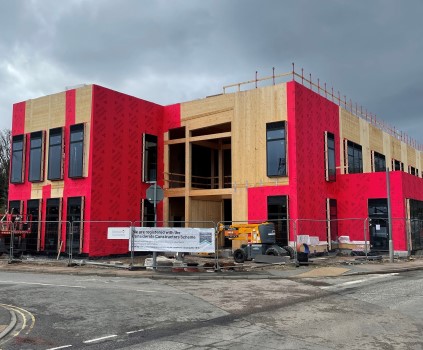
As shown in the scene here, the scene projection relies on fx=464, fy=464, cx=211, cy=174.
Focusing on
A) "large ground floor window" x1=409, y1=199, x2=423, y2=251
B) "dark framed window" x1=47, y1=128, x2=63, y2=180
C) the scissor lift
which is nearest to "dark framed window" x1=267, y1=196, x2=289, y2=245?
"large ground floor window" x1=409, y1=199, x2=423, y2=251

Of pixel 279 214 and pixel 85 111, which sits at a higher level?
pixel 85 111

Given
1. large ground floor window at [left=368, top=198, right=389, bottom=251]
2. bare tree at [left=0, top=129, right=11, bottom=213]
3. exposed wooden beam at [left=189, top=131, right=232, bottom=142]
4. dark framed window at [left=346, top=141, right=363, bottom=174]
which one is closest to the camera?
large ground floor window at [left=368, top=198, right=389, bottom=251]

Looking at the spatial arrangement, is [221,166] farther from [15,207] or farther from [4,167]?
[4,167]

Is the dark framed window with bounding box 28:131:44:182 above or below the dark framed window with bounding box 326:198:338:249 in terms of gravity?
above

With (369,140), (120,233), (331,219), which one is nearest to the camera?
(120,233)

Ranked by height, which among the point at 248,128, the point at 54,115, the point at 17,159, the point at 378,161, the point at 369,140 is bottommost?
the point at 17,159

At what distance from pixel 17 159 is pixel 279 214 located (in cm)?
1678

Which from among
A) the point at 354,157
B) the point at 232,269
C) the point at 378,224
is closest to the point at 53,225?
the point at 232,269

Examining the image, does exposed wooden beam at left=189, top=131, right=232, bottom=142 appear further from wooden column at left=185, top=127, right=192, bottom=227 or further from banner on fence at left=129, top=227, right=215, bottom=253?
banner on fence at left=129, top=227, right=215, bottom=253

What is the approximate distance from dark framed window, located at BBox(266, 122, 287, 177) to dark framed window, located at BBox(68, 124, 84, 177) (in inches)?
412

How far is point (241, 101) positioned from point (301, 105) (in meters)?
3.55

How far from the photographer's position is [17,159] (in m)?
29.4

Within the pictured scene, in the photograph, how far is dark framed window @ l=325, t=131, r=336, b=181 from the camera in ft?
92.7

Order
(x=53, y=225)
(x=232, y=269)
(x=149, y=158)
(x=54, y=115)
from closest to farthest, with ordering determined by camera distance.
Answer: (x=232, y=269) < (x=53, y=225) < (x=54, y=115) < (x=149, y=158)
